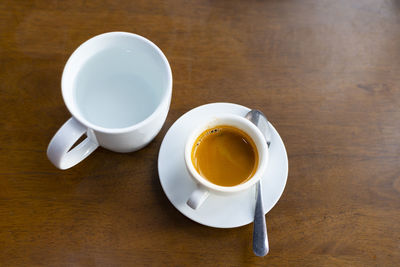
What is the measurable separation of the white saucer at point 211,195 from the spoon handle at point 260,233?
1 cm

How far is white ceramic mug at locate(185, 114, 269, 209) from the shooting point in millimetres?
592

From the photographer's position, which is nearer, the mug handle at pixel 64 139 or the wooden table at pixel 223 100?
the mug handle at pixel 64 139

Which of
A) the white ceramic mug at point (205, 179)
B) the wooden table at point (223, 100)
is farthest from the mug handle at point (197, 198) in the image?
the wooden table at point (223, 100)

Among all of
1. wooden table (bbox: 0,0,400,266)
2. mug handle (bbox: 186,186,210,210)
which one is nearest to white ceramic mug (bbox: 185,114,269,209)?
mug handle (bbox: 186,186,210,210)

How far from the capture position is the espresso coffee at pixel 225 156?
644 millimetres

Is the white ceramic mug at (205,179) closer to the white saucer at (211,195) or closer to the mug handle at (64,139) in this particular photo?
the white saucer at (211,195)

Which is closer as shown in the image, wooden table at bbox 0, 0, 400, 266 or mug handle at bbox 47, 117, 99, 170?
mug handle at bbox 47, 117, 99, 170

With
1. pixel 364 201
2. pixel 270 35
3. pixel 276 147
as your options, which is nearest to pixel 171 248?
pixel 276 147

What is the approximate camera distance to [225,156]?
670 mm

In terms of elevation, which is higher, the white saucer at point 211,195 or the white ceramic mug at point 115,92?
the white ceramic mug at point 115,92

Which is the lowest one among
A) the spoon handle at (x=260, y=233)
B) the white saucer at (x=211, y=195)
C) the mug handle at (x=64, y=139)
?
the spoon handle at (x=260, y=233)

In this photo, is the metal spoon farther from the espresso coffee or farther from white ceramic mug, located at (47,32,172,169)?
white ceramic mug, located at (47,32,172,169)

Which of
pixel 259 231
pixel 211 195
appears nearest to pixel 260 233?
pixel 259 231

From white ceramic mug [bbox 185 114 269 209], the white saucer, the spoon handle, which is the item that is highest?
white ceramic mug [bbox 185 114 269 209]
